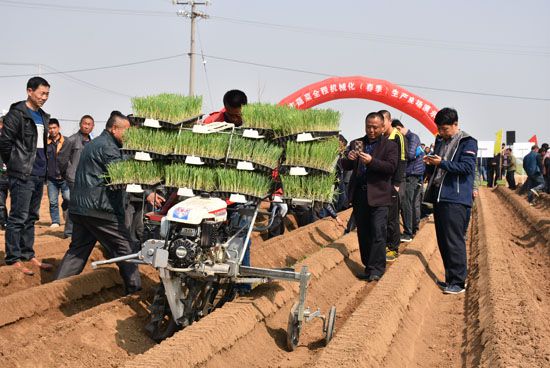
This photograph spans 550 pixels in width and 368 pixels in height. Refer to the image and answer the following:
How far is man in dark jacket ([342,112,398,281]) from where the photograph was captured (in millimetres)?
8422

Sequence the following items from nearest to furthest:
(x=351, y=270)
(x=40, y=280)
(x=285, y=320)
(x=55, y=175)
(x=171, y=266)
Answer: (x=171, y=266), (x=285, y=320), (x=40, y=280), (x=351, y=270), (x=55, y=175)

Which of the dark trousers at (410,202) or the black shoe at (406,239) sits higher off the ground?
the dark trousers at (410,202)

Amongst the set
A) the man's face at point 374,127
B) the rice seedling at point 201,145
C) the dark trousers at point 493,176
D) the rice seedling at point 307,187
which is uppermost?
the man's face at point 374,127

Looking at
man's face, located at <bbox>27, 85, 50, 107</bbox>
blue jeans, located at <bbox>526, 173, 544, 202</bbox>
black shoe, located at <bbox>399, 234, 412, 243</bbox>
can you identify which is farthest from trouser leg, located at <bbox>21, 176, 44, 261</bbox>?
blue jeans, located at <bbox>526, 173, 544, 202</bbox>

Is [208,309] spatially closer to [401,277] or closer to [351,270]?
[401,277]

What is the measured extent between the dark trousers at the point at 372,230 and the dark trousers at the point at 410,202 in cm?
332

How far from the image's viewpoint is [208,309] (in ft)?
20.0

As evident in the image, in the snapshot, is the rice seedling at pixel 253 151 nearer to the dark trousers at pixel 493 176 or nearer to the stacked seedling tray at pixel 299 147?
the stacked seedling tray at pixel 299 147

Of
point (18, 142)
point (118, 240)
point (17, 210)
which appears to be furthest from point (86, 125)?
point (118, 240)

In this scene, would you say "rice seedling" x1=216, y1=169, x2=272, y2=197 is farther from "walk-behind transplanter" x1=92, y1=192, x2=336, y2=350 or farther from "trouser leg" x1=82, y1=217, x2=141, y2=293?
"trouser leg" x1=82, y1=217, x2=141, y2=293

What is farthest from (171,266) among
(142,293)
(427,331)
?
(427,331)

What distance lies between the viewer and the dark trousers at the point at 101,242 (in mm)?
6848

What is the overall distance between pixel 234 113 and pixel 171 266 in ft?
7.44

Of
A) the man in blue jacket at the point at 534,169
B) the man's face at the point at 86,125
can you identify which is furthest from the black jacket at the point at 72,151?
the man in blue jacket at the point at 534,169
